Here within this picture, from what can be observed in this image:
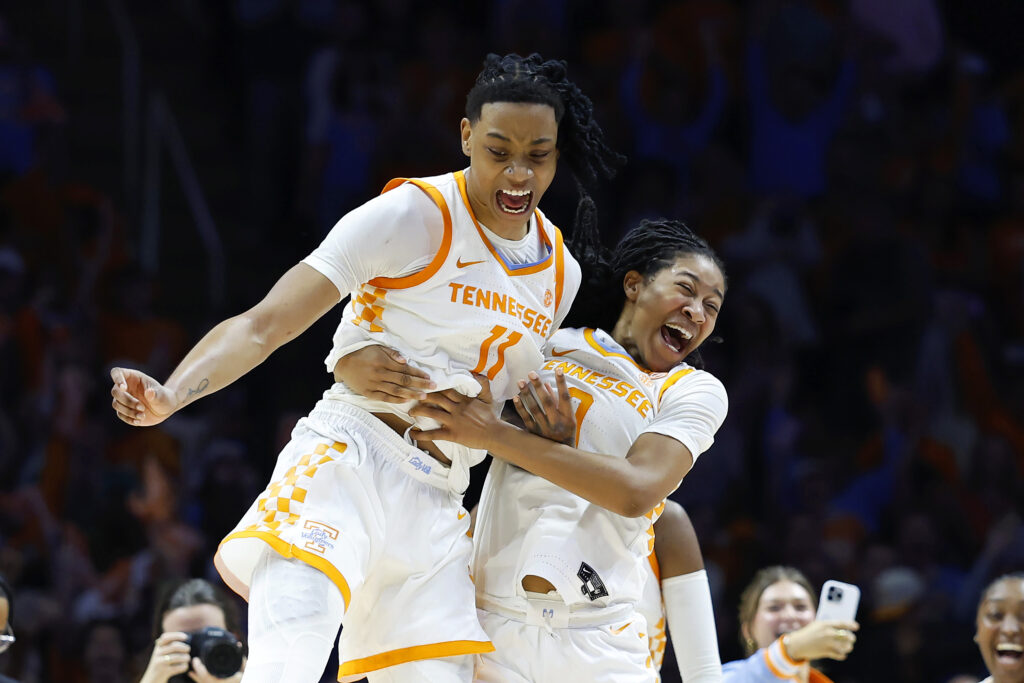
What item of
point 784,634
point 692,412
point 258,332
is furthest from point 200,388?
point 784,634

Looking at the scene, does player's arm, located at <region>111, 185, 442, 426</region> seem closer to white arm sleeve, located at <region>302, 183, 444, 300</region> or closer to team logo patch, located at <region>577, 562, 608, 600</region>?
white arm sleeve, located at <region>302, 183, 444, 300</region>

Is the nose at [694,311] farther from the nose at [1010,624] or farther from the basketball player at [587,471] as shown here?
the nose at [1010,624]

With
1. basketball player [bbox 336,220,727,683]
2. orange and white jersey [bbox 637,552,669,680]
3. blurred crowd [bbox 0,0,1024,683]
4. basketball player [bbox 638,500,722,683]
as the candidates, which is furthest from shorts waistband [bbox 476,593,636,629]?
blurred crowd [bbox 0,0,1024,683]

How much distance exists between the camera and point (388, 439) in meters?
2.79

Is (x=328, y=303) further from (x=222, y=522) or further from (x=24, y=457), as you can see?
(x=24, y=457)

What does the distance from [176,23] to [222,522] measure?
3.39 m

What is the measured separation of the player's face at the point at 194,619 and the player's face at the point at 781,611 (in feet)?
6.22

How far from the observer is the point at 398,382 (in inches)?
107

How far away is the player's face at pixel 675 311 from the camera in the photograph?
3230 mm

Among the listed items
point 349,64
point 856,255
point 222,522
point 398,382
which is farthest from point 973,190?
point 398,382

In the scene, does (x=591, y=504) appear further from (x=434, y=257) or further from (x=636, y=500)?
(x=434, y=257)

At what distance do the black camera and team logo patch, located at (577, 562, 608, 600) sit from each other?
125cm

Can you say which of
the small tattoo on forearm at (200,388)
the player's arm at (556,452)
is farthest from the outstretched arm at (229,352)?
the player's arm at (556,452)

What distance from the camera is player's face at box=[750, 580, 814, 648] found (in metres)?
4.62
